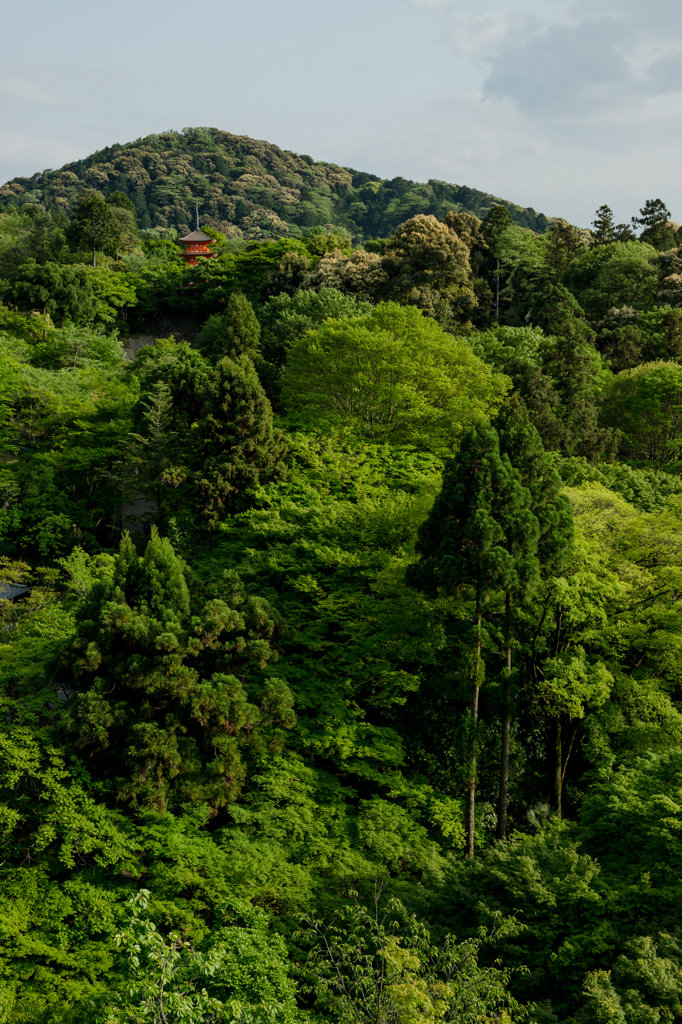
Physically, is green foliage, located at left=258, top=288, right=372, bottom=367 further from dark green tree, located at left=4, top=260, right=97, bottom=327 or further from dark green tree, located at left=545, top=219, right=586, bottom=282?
dark green tree, located at left=545, top=219, right=586, bottom=282

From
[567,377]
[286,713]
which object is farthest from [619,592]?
[567,377]

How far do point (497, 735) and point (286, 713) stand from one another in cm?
557

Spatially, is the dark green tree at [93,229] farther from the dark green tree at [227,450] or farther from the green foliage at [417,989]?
the green foliage at [417,989]

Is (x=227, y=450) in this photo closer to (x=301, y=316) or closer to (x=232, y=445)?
(x=232, y=445)

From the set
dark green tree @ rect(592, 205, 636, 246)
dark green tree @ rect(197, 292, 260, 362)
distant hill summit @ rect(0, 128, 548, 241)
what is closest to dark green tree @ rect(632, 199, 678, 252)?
dark green tree @ rect(592, 205, 636, 246)

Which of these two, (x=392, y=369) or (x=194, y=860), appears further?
(x=392, y=369)

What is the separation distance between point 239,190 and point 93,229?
68160mm

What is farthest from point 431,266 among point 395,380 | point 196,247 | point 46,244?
point 196,247

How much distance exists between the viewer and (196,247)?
5525 cm

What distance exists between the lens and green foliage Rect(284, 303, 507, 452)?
20.8 meters

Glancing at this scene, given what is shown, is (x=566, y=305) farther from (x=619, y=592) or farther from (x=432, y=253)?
(x=619, y=592)

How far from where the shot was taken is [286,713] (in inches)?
491

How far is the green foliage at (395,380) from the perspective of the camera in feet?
68.3

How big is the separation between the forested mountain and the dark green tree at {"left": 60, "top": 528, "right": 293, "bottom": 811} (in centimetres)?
6
